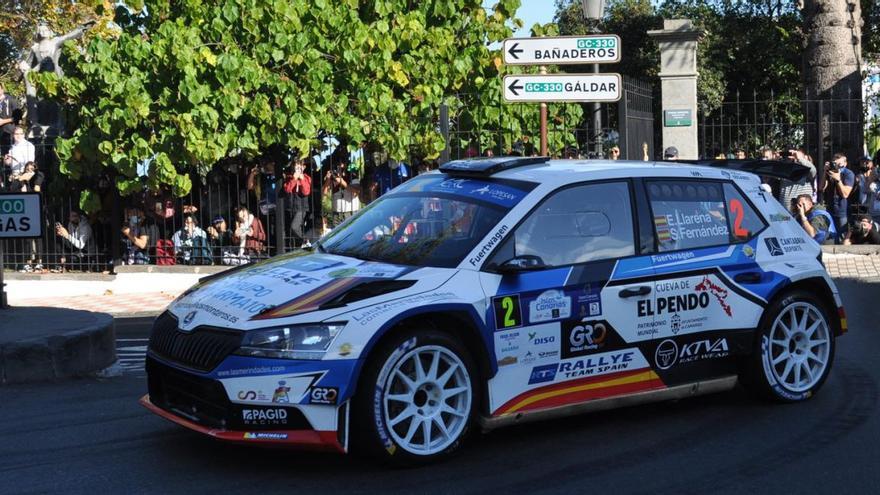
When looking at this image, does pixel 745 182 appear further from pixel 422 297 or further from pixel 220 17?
pixel 220 17

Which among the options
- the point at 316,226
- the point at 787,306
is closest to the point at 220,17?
the point at 316,226

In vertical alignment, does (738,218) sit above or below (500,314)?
above

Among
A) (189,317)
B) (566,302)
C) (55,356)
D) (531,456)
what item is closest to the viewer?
(189,317)

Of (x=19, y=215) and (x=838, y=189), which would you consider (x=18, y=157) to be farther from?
(x=838, y=189)

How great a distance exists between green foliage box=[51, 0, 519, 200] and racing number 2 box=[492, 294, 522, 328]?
31.2 feet

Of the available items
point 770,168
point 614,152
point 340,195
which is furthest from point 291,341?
point 614,152

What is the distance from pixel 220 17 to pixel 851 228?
9.57 m

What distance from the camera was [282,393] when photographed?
571cm

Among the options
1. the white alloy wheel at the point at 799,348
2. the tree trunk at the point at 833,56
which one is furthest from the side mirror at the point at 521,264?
the tree trunk at the point at 833,56

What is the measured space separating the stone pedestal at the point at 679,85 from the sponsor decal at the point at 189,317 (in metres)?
13.5

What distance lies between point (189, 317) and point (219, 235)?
10269mm

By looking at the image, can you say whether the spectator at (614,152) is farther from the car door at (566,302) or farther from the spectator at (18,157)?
the car door at (566,302)

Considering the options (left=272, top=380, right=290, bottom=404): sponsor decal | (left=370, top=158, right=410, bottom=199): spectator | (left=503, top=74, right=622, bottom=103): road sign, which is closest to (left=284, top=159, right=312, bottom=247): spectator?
(left=370, top=158, right=410, bottom=199): spectator

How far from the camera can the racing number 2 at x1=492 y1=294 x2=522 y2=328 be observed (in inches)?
247
